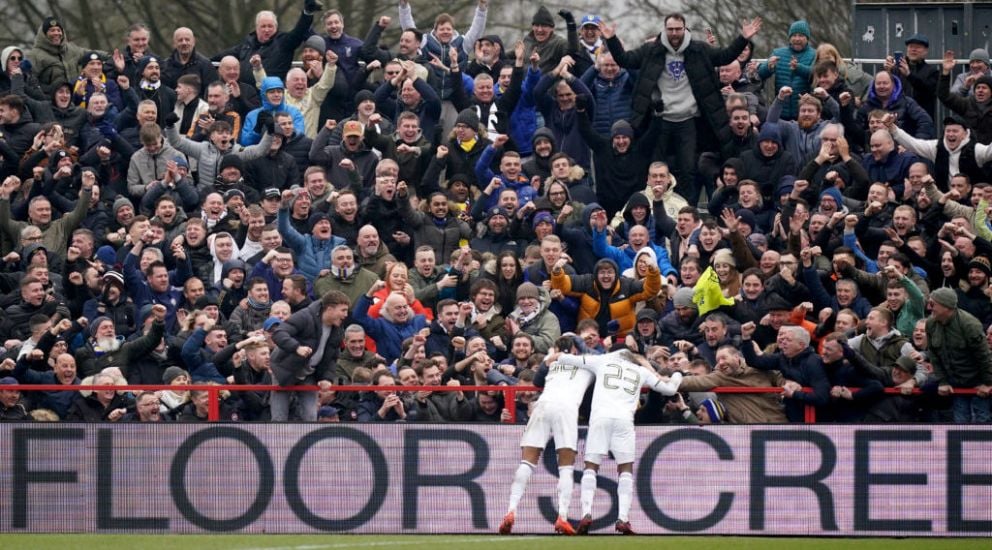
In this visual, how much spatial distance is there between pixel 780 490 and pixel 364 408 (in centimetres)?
386

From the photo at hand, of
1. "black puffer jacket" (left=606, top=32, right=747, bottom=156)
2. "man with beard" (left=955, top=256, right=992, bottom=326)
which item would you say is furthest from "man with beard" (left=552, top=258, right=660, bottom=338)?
"black puffer jacket" (left=606, top=32, right=747, bottom=156)

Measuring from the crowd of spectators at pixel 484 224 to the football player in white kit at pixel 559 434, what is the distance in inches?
20.4

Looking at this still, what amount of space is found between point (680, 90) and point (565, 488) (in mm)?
7644

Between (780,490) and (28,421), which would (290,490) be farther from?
(780,490)

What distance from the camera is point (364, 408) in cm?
1936

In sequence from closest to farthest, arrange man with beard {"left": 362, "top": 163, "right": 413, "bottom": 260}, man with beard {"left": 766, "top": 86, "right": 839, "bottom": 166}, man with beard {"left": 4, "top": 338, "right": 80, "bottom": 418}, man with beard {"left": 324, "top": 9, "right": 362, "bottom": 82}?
man with beard {"left": 4, "top": 338, "right": 80, "bottom": 418}
man with beard {"left": 362, "top": 163, "right": 413, "bottom": 260}
man with beard {"left": 766, "top": 86, "right": 839, "bottom": 166}
man with beard {"left": 324, "top": 9, "right": 362, "bottom": 82}

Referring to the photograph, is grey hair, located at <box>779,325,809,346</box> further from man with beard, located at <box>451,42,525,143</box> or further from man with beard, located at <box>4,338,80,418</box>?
man with beard, located at <box>4,338,80,418</box>

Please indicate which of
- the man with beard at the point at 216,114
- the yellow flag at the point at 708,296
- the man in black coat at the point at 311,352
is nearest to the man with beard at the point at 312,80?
the man with beard at the point at 216,114

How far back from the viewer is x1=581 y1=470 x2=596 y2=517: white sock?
18078 millimetres

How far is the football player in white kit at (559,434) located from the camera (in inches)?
711

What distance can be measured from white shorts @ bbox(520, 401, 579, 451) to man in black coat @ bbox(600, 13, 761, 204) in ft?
22.1

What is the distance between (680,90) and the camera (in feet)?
80.1

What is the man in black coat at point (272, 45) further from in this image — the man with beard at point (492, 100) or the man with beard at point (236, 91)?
the man with beard at point (492, 100)

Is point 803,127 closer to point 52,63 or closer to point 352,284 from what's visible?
point 352,284
